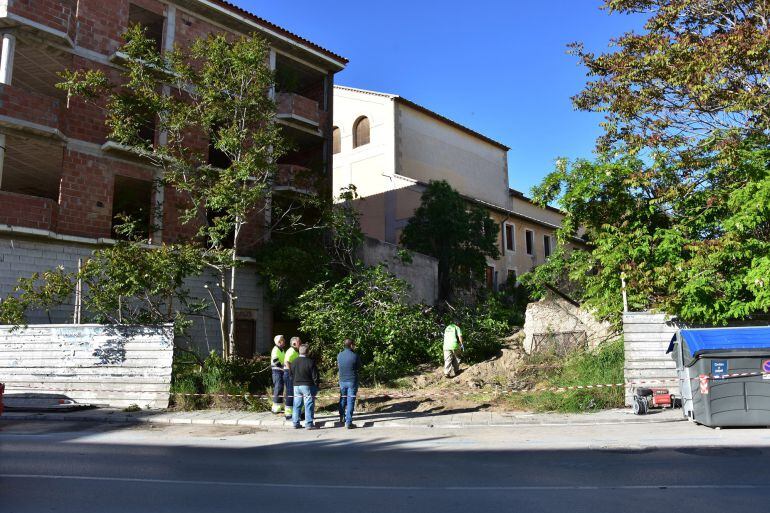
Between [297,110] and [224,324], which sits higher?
[297,110]

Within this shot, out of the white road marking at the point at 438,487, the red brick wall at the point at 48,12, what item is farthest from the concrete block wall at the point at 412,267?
the white road marking at the point at 438,487

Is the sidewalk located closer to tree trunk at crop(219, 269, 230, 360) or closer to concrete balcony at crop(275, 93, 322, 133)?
tree trunk at crop(219, 269, 230, 360)

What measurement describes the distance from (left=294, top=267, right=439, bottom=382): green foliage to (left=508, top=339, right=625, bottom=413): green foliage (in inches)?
138

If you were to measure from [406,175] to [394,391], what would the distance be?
1757 centimetres

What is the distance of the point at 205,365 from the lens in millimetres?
15766

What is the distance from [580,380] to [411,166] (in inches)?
770

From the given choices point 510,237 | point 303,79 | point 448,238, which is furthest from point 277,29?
point 510,237

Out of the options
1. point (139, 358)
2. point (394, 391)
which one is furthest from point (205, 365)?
point (394, 391)

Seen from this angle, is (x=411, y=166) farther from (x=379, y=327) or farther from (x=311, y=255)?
(x=379, y=327)

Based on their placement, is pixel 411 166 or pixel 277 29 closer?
pixel 277 29

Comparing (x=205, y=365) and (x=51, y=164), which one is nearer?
(x=205, y=365)

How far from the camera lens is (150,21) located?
22.5 meters

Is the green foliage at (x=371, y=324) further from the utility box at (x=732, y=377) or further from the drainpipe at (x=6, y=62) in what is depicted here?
the drainpipe at (x=6, y=62)

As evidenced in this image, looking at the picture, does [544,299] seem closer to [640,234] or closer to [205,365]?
[640,234]
